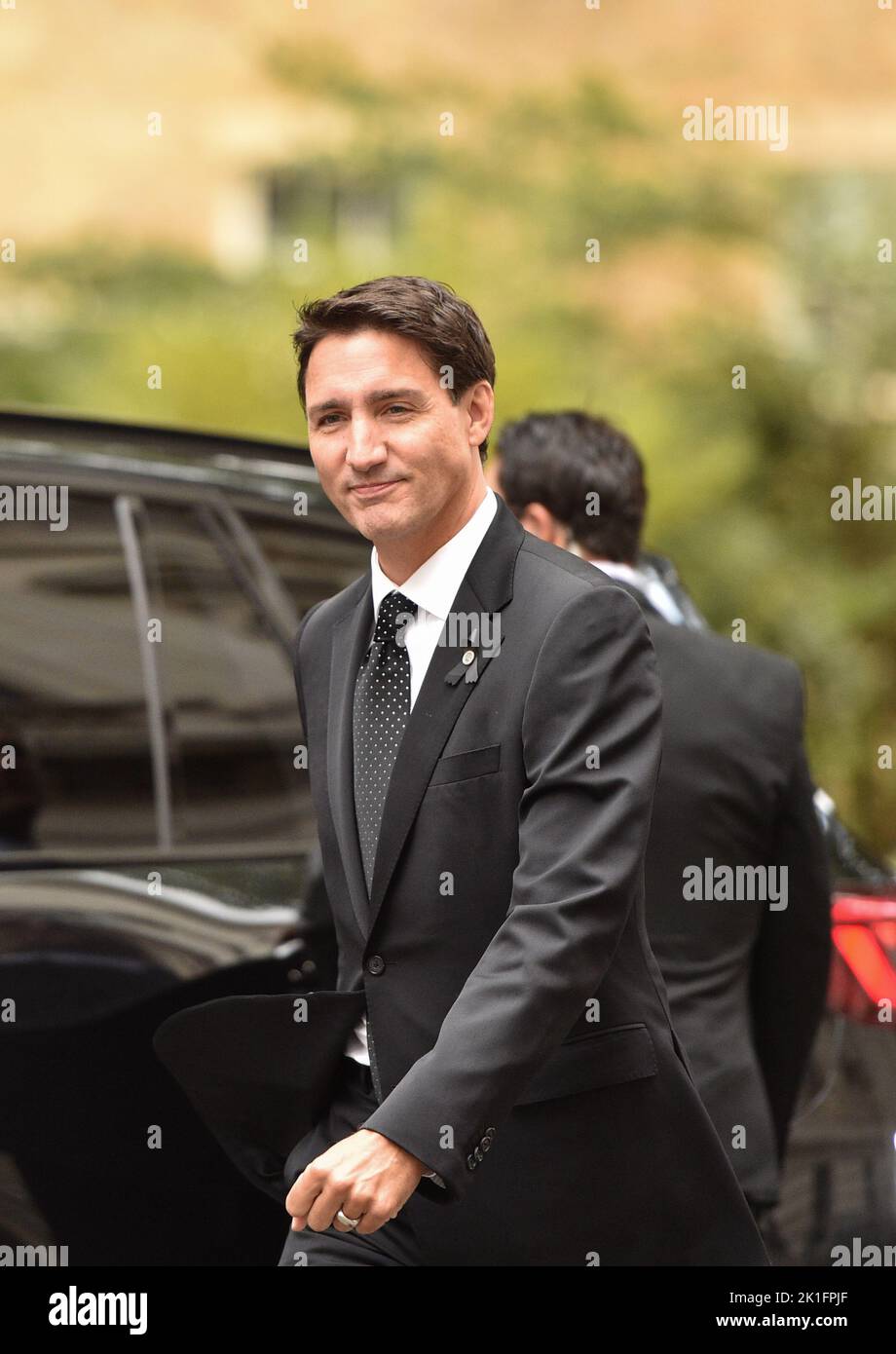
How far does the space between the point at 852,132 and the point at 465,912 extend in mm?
11481

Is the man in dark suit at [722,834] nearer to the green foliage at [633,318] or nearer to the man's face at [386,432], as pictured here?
the man's face at [386,432]

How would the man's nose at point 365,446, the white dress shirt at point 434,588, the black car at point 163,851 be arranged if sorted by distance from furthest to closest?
the black car at point 163,851, the white dress shirt at point 434,588, the man's nose at point 365,446

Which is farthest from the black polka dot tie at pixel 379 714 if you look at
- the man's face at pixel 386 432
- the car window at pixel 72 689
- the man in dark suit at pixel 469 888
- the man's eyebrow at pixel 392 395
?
the car window at pixel 72 689

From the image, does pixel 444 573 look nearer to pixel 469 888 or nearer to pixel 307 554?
pixel 469 888

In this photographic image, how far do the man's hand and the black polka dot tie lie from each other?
13.1 inches

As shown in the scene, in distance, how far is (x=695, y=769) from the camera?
2605 millimetres

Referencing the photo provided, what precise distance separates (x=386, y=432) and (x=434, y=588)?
0.20 meters

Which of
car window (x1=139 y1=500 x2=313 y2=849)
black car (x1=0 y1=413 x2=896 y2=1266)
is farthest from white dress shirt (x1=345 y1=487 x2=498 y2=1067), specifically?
car window (x1=139 y1=500 x2=313 y2=849)

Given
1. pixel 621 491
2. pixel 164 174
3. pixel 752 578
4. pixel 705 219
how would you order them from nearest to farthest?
pixel 621 491 < pixel 752 578 < pixel 705 219 < pixel 164 174

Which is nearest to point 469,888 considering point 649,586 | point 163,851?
point 163,851

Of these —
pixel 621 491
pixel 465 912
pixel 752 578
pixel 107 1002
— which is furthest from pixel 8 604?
pixel 752 578

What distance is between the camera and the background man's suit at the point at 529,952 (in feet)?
5.89

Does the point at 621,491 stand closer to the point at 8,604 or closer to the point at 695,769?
the point at 695,769

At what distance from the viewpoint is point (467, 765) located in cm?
193
